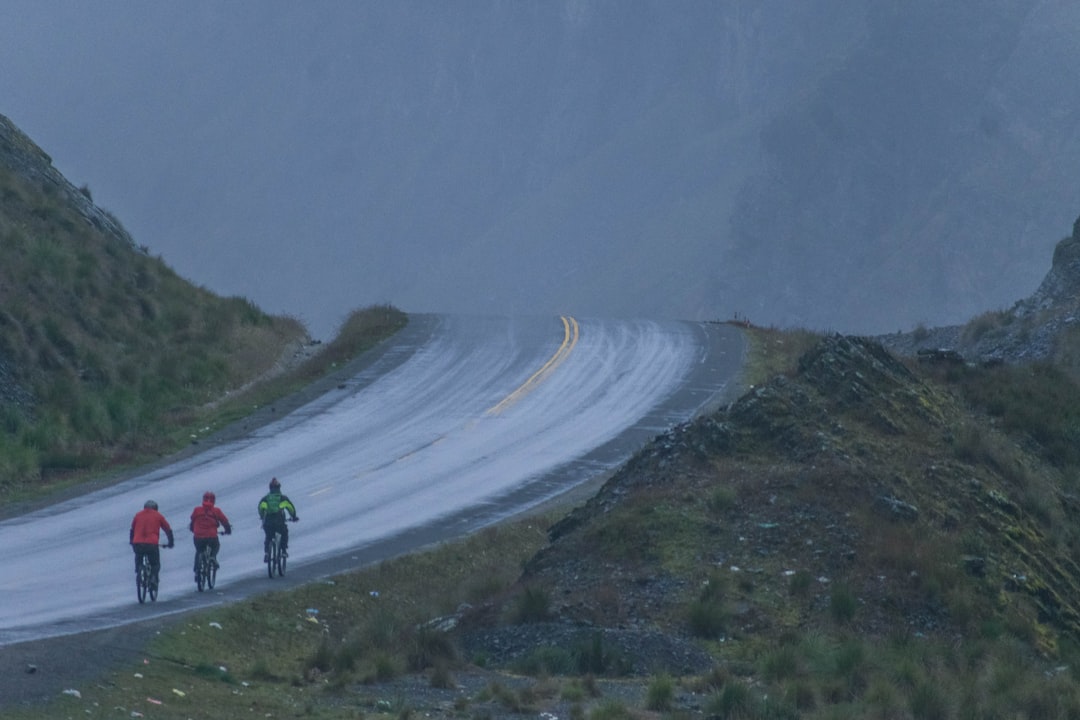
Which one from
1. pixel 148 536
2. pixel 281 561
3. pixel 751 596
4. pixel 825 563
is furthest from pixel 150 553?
pixel 825 563

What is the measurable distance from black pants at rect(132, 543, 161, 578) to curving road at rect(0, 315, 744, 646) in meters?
0.45

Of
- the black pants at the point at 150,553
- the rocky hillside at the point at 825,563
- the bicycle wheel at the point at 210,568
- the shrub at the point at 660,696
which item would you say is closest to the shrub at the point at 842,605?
the rocky hillside at the point at 825,563

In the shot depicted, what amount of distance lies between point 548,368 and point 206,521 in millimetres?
17867

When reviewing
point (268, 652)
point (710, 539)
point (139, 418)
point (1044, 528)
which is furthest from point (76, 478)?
point (1044, 528)

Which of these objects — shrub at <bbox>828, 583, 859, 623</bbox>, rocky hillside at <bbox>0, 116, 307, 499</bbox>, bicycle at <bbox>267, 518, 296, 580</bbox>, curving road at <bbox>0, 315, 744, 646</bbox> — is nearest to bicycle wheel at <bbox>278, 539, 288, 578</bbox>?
bicycle at <bbox>267, 518, 296, 580</bbox>

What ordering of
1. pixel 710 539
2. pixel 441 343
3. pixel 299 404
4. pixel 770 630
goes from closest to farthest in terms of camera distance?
pixel 770 630 → pixel 710 539 → pixel 299 404 → pixel 441 343

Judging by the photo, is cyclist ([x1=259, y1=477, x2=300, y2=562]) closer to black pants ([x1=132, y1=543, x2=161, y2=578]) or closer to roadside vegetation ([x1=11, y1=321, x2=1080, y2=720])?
roadside vegetation ([x1=11, y1=321, x2=1080, y2=720])

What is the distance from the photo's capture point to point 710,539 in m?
19.8

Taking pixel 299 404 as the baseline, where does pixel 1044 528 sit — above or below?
below

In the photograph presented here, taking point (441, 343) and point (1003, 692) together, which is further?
point (441, 343)

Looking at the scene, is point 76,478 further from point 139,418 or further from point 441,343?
point 441,343

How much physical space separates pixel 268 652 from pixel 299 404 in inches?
565

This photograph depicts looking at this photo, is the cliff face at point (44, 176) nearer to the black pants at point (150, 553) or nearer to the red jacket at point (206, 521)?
the red jacket at point (206, 521)

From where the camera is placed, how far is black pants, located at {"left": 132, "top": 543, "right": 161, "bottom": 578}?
62.6ft
